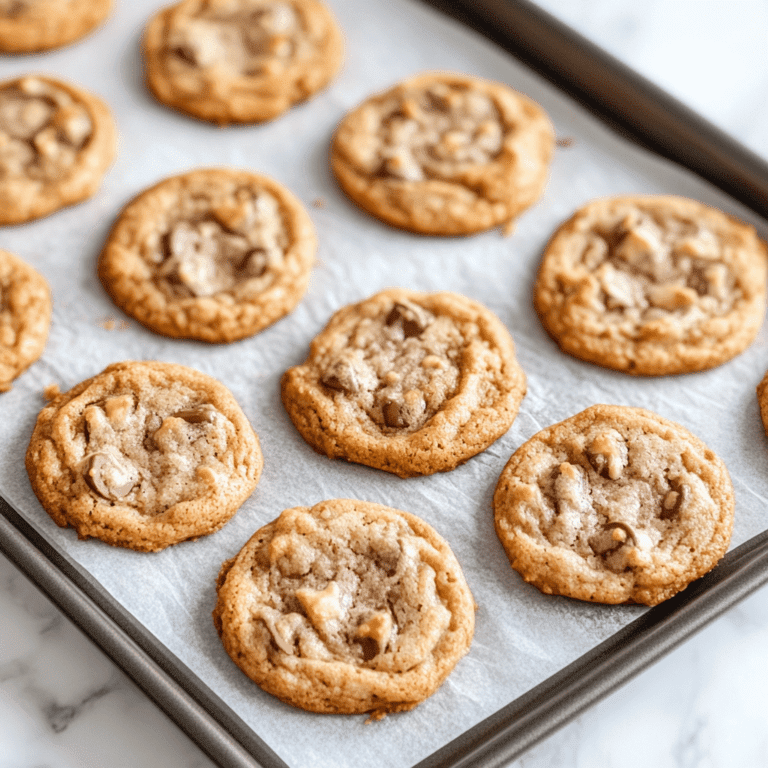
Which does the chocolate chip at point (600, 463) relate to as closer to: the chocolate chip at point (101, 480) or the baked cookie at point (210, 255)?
the baked cookie at point (210, 255)

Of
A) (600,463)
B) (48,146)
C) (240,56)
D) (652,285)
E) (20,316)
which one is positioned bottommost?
(20,316)

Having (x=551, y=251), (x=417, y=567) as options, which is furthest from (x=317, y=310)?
(x=417, y=567)

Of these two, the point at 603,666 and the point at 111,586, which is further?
the point at 111,586

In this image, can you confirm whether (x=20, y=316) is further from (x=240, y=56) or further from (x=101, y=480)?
(x=240, y=56)

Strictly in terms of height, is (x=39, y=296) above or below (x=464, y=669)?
below

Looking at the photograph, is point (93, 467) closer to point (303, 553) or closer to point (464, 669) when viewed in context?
point (303, 553)

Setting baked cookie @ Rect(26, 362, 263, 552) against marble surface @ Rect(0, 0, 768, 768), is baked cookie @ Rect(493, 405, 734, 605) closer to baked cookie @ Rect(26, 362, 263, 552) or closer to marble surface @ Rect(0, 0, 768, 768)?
marble surface @ Rect(0, 0, 768, 768)

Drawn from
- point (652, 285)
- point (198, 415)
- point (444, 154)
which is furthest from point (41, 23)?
point (652, 285)
